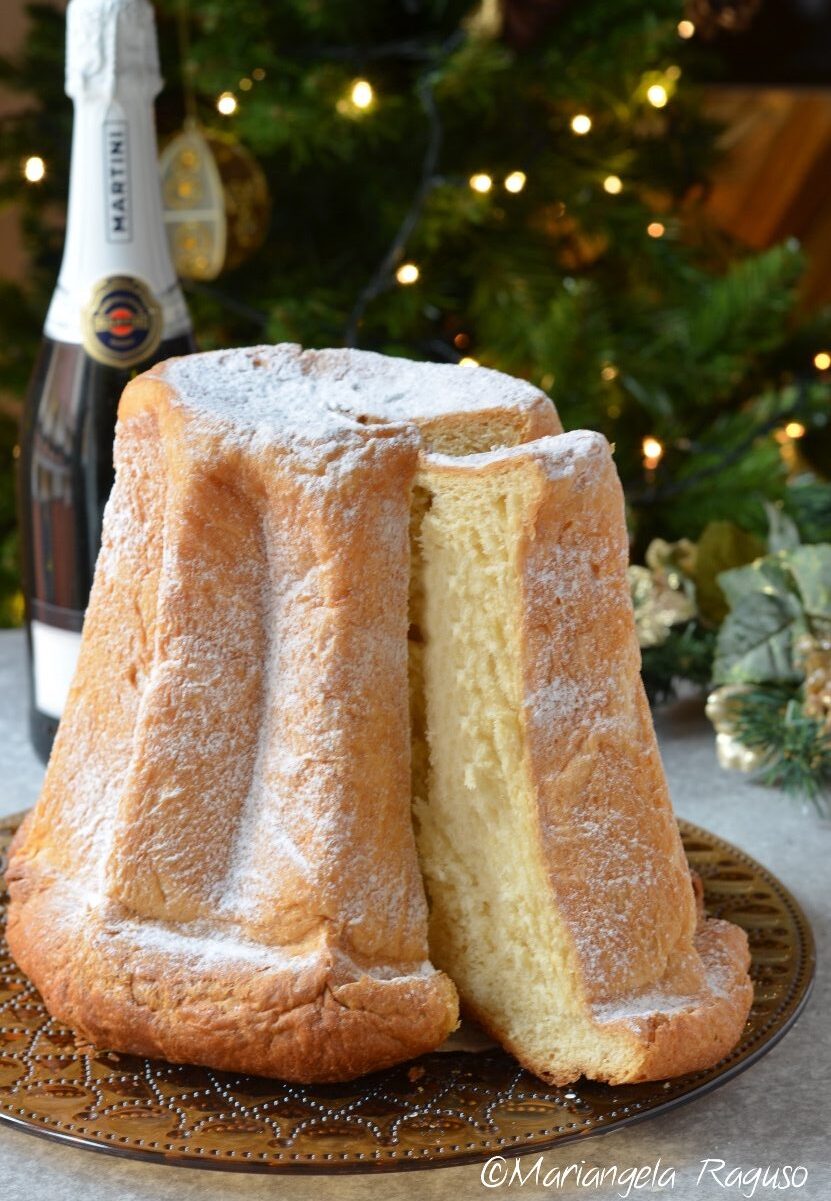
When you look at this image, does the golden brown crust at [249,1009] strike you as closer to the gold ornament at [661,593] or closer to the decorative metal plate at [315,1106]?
the decorative metal plate at [315,1106]

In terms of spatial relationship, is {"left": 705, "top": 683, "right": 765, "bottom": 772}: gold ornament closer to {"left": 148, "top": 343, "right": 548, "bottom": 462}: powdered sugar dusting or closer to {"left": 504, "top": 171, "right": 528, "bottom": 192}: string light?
{"left": 148, "top": 343, "right": 548, "bottom": 462}: powdered sugar dusting

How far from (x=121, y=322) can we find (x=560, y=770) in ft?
2.04

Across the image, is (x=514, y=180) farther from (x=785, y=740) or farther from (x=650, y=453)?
(x=785, y=740)

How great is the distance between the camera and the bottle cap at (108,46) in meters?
1.07

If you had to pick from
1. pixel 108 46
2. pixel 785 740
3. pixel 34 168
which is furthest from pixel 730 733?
pixel 34 168

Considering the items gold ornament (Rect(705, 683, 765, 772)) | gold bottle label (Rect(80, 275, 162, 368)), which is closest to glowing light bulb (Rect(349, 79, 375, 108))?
gold bottle label (Rect(80, 275, 162, 368))

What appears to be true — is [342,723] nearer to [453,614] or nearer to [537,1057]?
[453,614]

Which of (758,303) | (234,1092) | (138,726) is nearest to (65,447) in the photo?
(138,726)

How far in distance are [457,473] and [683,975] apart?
272 millimetres

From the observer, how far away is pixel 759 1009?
797 millimetres

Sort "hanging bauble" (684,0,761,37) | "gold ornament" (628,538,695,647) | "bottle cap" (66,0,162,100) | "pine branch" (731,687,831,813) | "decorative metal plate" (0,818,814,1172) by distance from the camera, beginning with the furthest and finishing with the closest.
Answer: "hanging bauble" (684,0,761,37) < "gold ornament" (628,538,695,647) < "pine branch" (731,687,831,813) < "bottle cap" (66,0,162,100) < "decorative metal plate" (0,818,814,1172)

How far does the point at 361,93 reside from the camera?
1598 millimetres

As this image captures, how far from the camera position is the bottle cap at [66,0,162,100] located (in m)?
1.07

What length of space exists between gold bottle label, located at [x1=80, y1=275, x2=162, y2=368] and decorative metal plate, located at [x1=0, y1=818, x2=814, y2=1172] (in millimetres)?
570
